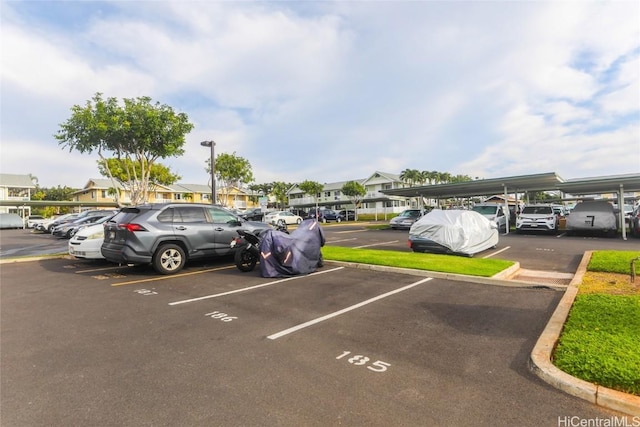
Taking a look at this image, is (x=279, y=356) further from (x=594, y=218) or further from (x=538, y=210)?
(x=538, y=210)

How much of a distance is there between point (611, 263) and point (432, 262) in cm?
433

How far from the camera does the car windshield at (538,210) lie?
20109 mm

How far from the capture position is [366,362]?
363 cm

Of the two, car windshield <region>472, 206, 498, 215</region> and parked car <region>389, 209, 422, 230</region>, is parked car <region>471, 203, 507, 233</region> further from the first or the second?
parked car <region>389, 209, 422, 230</region>

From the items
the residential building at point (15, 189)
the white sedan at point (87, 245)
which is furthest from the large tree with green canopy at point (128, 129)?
the residential building at point (15, 189)

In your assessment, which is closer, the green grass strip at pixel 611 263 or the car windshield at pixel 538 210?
the green grass strip at pixel 611 263

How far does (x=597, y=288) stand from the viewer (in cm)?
633

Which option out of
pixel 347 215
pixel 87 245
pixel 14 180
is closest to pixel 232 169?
pixel 347 215

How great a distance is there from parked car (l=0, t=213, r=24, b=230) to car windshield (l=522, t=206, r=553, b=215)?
154 ft

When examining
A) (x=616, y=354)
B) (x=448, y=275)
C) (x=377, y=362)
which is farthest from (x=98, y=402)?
(x=448, y=275)

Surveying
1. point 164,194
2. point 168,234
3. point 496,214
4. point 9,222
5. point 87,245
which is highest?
point 164,194

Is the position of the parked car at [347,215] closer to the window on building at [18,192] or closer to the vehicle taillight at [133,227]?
the vehicle taillight at [133,227]

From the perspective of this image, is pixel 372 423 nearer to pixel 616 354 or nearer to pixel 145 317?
pixel 616 354

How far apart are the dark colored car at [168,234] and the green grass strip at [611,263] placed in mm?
9233
